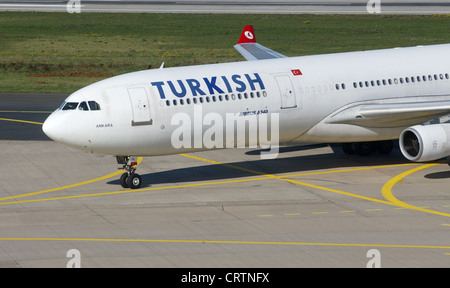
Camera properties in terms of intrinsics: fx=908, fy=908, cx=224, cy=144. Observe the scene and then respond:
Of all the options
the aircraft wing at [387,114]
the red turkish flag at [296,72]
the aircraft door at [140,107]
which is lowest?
the aircraft door at [140,107]

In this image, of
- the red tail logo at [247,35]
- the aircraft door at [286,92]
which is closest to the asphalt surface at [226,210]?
the aircraft door at [286,92]

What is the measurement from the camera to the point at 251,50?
52.1 meters

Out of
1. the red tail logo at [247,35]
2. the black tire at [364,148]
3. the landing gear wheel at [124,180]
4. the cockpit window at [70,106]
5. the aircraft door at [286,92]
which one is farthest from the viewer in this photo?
the red tail logo at [247,35]

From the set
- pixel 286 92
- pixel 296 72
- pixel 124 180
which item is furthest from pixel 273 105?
pixel 124 180

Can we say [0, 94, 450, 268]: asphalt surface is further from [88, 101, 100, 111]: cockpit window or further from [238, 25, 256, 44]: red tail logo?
[238, 25, 256, 44]: red tail logo

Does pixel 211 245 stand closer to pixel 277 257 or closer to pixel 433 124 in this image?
pixel 277 257

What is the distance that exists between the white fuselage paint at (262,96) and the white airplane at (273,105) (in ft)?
0.13

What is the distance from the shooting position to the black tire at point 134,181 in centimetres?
3566

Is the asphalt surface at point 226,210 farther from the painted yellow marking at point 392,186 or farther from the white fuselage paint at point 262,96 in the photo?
the white fuselage paint at point 262,96

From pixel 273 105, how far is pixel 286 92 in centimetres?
84

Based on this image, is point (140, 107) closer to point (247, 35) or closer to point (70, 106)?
point (70, 106)

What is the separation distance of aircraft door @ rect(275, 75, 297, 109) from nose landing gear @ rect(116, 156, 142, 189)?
642 cm
